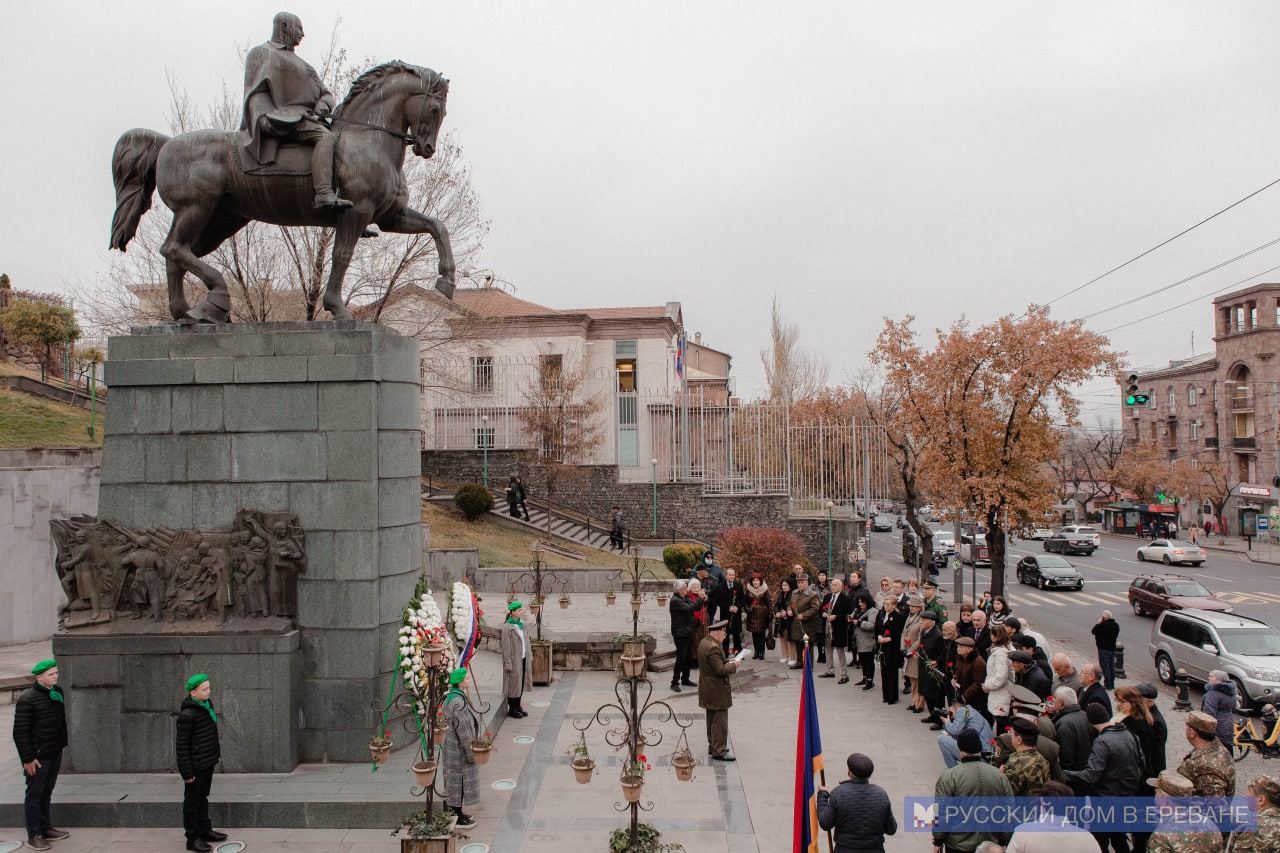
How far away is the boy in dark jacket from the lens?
6168mm

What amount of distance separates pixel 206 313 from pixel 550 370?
59.6 feet

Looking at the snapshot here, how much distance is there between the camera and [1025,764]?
5.74 meters

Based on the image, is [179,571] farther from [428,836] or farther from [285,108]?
[285,108]

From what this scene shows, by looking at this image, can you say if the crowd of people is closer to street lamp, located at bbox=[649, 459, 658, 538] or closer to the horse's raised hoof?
the horse's raised hoof

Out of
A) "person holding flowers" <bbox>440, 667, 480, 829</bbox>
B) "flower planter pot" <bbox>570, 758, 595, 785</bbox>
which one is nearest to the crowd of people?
"flower planter pot" <bbox>570, 758, 595, 785</bbox>

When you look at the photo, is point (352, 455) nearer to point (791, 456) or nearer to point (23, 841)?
point (23, 841)

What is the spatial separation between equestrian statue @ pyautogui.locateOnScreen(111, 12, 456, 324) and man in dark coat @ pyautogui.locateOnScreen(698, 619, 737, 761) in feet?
16.7

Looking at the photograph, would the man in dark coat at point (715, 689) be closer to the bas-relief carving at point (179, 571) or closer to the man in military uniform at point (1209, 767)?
the man in military uniform at point (1209, 767)

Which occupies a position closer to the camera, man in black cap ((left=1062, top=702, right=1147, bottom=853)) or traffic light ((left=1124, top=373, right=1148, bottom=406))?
man in black cap ((left=1062, top=702, right=1147, bottom=853))

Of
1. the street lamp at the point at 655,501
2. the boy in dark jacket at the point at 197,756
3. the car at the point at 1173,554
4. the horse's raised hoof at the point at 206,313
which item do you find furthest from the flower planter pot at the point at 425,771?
the car at the point at 1173,554

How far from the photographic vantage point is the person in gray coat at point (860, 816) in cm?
527

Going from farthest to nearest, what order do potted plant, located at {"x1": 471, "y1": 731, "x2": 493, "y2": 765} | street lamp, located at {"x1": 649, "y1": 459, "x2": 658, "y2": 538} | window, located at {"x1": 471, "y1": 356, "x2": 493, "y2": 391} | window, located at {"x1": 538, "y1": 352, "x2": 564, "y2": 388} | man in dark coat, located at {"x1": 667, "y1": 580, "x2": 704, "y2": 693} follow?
window, located at {"x1": 471, "y1": 356, "x2": 493, "y2": 391} → street lamp, located at {"x1": 649, "y1": 459, "x2": 658, "y2": 538} → window, located at {"x1": 538, "y1": 352, "x2": 564, "y2": 388} → man in dark coat, located at {"x1": 667, "y1": 580, "x2": 704, "y2": 693} → potted plant, located at {"x1": 471, "y1": 731, "x2": 493, "y2": 765}

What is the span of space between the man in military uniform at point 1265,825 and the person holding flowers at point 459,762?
557 centimetres

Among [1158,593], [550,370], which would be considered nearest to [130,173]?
[550,370]
